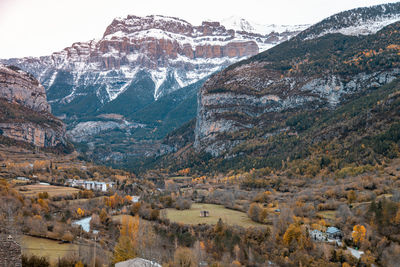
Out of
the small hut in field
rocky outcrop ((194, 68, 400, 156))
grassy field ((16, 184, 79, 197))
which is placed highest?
rocky outcrop ((194, 68, 400, 156))

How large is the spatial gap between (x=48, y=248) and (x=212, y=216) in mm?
40705

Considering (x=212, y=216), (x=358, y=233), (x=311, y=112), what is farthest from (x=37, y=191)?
(x=311, y=112)

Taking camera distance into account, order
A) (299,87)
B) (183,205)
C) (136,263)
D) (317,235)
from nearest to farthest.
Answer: (136,263) < (317,235) < (183,205) < (299,87)

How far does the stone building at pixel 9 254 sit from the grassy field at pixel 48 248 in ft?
51.6

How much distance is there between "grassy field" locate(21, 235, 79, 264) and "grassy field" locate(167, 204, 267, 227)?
96.0 feet

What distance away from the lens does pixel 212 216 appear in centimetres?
8144

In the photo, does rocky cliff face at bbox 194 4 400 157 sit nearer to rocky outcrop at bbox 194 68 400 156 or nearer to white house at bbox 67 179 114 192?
rocky outcrop at bbox 194 68 400 156

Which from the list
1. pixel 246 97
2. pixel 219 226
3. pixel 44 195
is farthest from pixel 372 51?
pixel 44 195

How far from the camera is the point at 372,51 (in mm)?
174375

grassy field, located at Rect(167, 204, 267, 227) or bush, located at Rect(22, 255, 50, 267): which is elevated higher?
bush, located at Rect(22, 255, 50, 267)

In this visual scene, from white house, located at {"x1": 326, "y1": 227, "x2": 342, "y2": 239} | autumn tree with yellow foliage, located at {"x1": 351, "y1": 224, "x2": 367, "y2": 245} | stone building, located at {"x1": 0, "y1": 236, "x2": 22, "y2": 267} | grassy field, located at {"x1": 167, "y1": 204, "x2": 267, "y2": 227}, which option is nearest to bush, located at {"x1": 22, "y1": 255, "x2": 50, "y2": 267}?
stone building, located at {"x1": 0, "y1": 236, "x2": 22, "y2": 267}

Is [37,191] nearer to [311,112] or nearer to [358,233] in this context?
[358,233]

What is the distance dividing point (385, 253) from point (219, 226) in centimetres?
2772

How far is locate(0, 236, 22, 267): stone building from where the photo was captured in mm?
24781
